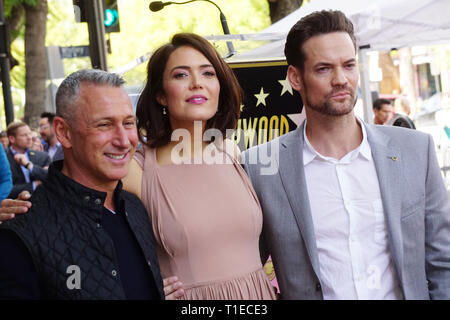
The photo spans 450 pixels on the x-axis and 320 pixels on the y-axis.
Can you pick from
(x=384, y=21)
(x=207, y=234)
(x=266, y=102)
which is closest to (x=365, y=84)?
(x=384, y=21)

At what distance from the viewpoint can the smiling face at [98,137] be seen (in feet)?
8.32

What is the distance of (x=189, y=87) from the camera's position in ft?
10.6

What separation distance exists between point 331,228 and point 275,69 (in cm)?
272

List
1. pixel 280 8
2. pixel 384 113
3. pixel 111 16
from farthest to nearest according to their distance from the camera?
pixel 384 113 → pixel 280 8 → pixel 111 16

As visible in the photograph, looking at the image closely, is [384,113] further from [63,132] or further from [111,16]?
[63,132]

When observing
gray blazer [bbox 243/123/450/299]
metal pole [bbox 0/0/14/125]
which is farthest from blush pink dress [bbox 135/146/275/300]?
metal pole [bbox 0/0/14/125]

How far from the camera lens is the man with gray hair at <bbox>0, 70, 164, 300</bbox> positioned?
224cm

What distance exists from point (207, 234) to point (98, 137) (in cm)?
76

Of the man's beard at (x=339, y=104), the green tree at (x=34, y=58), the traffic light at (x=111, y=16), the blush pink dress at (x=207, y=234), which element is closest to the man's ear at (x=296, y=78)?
the man's beard at (x=339, y=104)

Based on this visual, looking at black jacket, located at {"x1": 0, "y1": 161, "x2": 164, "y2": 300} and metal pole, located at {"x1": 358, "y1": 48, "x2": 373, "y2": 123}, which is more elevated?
metal pole, located at {"x1": 358, "y1": 48, "x2": 373, "y2": 123}

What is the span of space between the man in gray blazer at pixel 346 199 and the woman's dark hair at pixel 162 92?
14.8 inches

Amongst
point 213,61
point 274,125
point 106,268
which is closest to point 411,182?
point 213,61

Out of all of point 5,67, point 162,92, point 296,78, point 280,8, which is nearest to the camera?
point 296,78

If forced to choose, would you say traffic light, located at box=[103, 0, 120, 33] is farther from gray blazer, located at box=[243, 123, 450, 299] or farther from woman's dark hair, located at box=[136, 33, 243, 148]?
gray blazer, located at box=[243, 123, 450, 299]
